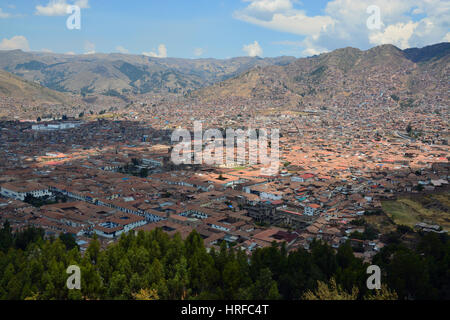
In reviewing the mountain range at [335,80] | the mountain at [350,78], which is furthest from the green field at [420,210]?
the mountain at [350,78]

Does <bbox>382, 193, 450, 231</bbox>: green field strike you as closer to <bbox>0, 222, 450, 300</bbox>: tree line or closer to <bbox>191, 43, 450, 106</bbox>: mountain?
<bbox>0, 222, 450, 300</bbox>: tree line

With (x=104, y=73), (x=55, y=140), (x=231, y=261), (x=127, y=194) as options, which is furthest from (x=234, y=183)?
(x=104, y=73)

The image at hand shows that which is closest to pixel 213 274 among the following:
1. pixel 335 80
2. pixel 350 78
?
pixel 335 80

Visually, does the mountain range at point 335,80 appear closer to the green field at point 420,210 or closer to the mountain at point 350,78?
the mountain at point 350,78

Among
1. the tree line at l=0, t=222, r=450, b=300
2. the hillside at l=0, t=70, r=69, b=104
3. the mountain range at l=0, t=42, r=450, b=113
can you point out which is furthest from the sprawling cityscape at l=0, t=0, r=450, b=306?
the hillside at l=0, t=70, r=69, b=104

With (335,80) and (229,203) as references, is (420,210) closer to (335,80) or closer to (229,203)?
(229,203)
